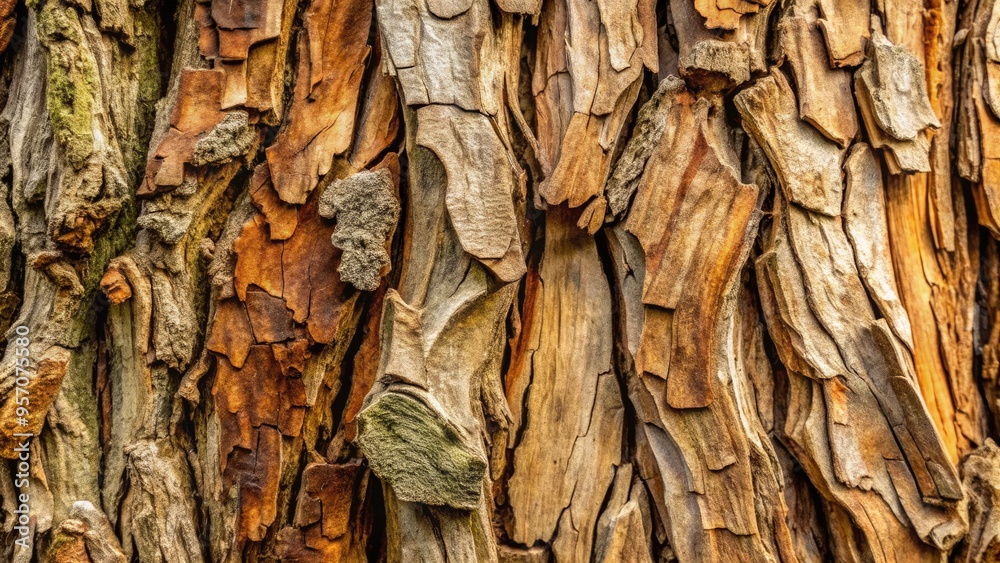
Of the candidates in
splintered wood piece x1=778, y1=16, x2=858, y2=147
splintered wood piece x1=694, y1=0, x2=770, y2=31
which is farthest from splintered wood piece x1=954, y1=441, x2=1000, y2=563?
splintered wood piece x1=694, y1=0, x2=770, y2=31

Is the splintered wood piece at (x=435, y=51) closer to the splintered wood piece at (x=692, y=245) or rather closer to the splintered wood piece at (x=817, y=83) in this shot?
the splintered wood piece at (x=692, y=245)

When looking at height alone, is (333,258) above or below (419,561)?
above

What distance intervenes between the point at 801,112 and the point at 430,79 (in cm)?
89

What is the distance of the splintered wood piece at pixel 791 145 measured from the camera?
1.59 metres

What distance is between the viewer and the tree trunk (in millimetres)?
1499

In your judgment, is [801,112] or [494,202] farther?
[801,112]

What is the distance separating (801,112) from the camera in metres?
1.62

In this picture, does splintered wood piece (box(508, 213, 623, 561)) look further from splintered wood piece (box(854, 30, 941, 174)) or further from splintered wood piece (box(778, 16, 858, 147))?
splintered wood piece (box(854, 30, 941, 174))

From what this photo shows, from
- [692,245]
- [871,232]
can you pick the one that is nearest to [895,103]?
[871,232]

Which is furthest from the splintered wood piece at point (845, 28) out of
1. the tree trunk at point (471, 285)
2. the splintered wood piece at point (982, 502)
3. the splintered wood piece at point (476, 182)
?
the splintered wood piece at point (982, 502)

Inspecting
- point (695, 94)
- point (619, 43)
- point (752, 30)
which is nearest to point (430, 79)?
point (619, 43)

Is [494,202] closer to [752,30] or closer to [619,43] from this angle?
[619,43]

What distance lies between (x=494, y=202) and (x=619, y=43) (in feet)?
1.64

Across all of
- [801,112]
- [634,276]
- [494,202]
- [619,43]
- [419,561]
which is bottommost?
[419,561]
